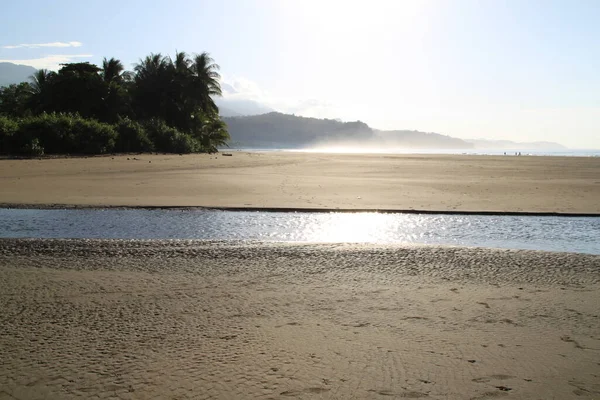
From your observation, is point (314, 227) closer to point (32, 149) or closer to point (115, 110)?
point (32, 149)

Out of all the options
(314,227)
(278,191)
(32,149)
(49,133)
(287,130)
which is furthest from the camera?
(287,130)

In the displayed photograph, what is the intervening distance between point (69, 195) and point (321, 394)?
40.0 ft

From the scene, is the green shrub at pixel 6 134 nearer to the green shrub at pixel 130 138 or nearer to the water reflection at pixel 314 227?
the green shrub at pixel 130 138

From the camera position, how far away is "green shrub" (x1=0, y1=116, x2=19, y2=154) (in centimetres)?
2494

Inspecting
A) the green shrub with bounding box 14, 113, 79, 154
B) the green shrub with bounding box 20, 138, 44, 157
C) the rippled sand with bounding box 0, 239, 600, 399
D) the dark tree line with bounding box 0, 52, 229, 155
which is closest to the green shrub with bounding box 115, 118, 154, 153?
the dark tree line with bounding box 0, 52, 229, 155

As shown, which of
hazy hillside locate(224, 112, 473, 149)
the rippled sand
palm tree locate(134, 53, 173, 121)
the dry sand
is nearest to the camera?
the rippled sand

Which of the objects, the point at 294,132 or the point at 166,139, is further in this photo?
the point at 294,132

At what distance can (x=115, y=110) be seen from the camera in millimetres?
43219

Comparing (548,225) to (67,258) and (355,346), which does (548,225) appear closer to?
(355,346)

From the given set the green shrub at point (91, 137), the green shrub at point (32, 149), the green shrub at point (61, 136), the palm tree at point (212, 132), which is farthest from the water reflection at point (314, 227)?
the palm tree at point (212, 132)

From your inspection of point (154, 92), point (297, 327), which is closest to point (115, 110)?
point (154, 92)

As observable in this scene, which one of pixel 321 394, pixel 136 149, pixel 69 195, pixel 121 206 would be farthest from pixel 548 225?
pixel 136 149

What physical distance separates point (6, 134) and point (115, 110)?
18.8m

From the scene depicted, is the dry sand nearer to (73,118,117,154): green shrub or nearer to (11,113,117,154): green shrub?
(11,113,117,154): green shrub
